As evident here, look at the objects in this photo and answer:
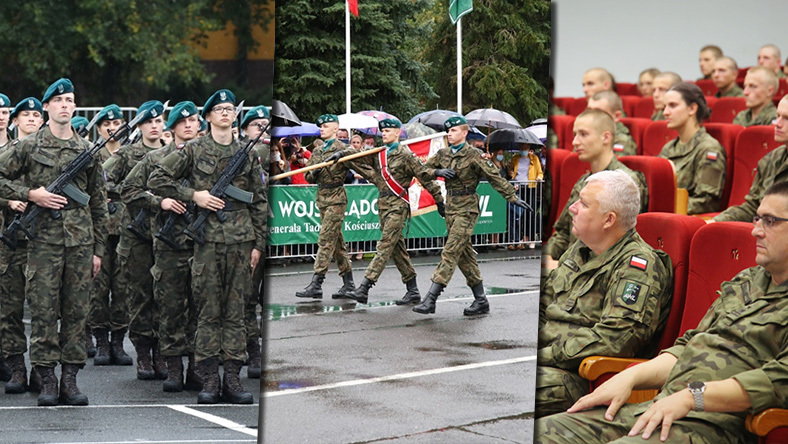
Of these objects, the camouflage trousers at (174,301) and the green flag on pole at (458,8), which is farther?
the camouflage trousers at (174,301)

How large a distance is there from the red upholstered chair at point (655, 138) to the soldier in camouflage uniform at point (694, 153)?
61 centimetres

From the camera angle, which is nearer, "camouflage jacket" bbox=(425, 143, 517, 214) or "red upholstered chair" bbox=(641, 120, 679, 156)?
"camouflage jacket" bbox=(425, 143, 517, 214)

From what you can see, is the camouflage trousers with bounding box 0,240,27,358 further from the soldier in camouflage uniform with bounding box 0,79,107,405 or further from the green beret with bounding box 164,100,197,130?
the green beret with bounding box 164,100,197,130

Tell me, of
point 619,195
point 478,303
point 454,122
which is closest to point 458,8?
point 454,122

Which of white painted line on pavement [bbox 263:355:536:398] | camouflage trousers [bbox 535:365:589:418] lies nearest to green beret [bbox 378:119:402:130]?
white painted line on pavement [bbox 263:355:536:398]

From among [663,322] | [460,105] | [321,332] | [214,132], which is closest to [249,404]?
[214,132]

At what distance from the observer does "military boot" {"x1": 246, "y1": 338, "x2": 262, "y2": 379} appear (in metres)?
3.03

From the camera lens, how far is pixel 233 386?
310cm

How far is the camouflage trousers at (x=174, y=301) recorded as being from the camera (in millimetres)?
3182

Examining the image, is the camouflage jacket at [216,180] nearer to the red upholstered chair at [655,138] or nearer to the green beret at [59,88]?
the green beret at [59,88]

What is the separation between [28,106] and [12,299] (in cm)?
65

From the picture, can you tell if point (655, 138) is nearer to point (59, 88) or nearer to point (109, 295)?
point (109, 295)

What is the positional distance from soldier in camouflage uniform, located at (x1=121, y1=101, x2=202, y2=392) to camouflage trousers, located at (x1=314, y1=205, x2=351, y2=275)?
1.01 metres

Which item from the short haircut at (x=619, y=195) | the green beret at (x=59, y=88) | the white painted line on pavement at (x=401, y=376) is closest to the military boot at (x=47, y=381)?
the green beret at (x=59, y=88)
